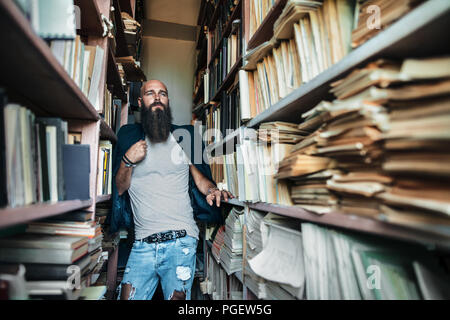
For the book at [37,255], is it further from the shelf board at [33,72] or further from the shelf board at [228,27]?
the shelf board at [228,27]

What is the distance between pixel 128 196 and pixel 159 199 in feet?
0.87

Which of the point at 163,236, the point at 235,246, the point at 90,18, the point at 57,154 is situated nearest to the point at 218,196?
the point at 235,246

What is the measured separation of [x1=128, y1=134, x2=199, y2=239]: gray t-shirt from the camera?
157 centimetres

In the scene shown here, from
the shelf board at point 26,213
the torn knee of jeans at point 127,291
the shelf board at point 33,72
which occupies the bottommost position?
the torn knee of jeans at point 127,291

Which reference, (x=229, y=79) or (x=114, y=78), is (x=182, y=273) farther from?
(x=114, y=78)

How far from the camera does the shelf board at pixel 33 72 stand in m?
0.47

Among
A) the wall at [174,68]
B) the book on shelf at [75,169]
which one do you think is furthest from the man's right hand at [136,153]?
the wall at [174,68]

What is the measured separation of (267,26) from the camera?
115cm

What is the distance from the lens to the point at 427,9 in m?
0.43

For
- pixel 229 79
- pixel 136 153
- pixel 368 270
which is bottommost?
pixel 368 270

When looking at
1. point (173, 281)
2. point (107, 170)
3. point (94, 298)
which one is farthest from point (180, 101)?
point (94, 298)

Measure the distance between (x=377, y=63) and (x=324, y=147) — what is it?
0.81 ft

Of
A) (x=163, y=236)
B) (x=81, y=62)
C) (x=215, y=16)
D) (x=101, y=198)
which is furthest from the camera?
(x=215, y=16)

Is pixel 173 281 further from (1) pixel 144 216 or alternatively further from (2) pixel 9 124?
(2) pixel 9 124
